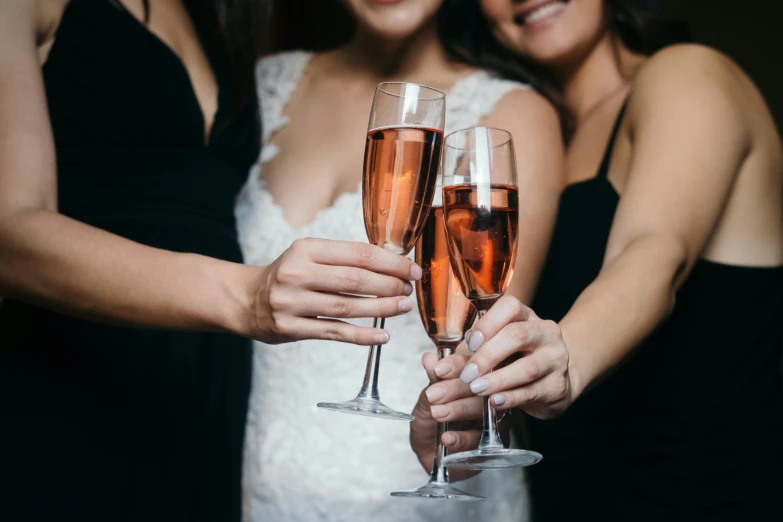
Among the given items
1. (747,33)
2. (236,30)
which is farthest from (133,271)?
(747,33)

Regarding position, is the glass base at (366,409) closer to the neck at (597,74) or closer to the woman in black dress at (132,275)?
the woman in black dress at (132,275)

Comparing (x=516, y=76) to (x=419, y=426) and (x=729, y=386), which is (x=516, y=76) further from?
(x=419, y=426)

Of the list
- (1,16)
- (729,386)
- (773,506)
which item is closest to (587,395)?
(729,386)

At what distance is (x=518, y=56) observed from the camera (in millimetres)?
1729

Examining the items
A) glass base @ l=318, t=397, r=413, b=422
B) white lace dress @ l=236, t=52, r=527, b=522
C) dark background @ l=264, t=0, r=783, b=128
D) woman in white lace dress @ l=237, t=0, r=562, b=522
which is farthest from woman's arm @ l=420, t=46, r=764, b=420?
dark background @ l=264, t=0, r=783, b=128

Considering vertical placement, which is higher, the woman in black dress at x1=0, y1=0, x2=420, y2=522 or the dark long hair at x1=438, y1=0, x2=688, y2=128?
the dark long hair at x1=438, y1=0, x2=688, y2=128

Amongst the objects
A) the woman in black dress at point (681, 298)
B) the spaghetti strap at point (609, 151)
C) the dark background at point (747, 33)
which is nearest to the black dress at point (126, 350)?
the woman in black dress at point (681, 298)

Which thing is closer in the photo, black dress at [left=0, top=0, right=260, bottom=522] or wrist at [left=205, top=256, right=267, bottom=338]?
wrist at [left=205, top=256, right=267, bottom=338]

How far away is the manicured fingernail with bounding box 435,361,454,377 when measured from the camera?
0.99 m

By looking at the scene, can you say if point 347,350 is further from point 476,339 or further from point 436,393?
point 476,339

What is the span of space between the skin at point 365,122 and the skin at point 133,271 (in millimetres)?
556

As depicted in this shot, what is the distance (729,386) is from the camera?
144 centimetres

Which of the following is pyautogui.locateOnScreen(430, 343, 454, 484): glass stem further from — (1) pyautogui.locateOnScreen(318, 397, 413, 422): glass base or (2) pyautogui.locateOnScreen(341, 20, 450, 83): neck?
(2) pyautogui.locateOnScreen(341, 20, 450, 83): neck

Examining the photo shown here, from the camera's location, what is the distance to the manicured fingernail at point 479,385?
83cm
